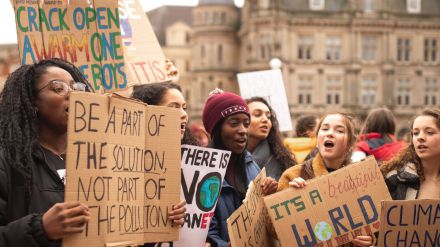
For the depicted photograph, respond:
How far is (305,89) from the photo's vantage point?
4950cm

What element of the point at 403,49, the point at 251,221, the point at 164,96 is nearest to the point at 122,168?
the point at 251,221

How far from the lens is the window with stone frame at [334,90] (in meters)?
49.5

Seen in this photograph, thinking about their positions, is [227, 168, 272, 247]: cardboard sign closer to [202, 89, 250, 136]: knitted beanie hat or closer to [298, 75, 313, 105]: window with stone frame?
[202, 89, 250, 136]: knitted beanie hat

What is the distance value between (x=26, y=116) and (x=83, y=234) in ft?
2.52

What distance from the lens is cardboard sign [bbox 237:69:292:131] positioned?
10.4m

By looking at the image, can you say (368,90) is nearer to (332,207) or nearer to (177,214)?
(332,207)

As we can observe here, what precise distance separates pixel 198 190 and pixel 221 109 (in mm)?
966

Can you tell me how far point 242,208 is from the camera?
203 inches

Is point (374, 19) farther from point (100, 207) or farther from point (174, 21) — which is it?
point (100, 207)

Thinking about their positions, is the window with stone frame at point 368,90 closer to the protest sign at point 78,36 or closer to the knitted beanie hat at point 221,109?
the knitted beanie hat at point 221,109

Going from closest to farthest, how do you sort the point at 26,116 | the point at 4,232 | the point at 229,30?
the point at 4,232, the point at 26,116, the point at 229,30

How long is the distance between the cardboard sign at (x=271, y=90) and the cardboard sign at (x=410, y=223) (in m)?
5.07

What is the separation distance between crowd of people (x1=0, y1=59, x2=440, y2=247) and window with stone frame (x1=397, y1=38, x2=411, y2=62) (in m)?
41.9

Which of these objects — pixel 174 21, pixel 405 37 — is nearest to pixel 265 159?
pixel 405 37
